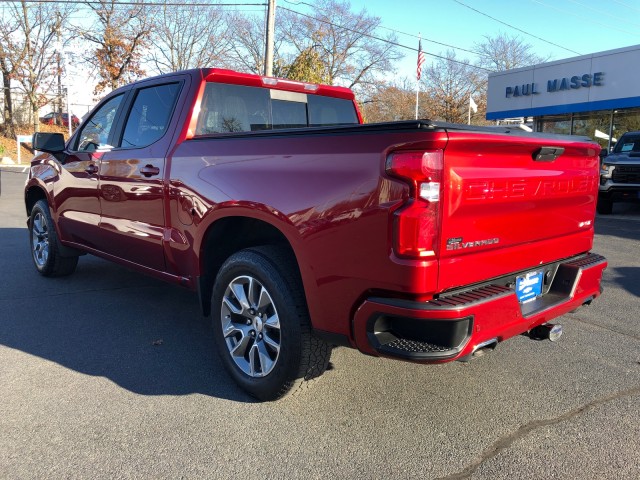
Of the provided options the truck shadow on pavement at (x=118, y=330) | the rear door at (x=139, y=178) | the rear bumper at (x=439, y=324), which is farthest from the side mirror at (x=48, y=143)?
the rear bumper at (x=439, y=324)

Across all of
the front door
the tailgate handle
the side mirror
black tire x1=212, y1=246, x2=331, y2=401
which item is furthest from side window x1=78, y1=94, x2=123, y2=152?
the tailgate handle

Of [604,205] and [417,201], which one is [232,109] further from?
[604,205]

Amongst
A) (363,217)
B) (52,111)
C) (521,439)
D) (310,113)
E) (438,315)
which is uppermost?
(52,111)

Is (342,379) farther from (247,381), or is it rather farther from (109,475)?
(109,475)

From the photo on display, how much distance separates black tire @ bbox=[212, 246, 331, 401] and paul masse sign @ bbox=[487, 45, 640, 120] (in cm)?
1888

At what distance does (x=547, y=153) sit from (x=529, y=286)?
0.74 meters

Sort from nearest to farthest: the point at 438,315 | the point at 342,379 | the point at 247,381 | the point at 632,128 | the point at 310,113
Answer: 1. the point at 438,315
2. the point at 247,381
3. the point at 342,379
4. the point at 310,113
5. the point at 632,128

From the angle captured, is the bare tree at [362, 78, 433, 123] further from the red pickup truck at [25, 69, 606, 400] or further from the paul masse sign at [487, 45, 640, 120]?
the red pickup truck at [25, 69, 606, 400]

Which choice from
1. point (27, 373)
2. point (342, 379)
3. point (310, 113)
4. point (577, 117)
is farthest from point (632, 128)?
point (27, 373)

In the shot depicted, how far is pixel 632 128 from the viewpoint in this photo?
19203mm

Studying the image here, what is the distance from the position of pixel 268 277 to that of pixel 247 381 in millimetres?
705

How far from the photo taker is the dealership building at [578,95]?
60.0 ft

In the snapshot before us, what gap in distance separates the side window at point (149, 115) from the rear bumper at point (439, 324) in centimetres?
235

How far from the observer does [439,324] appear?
2.40 metres
